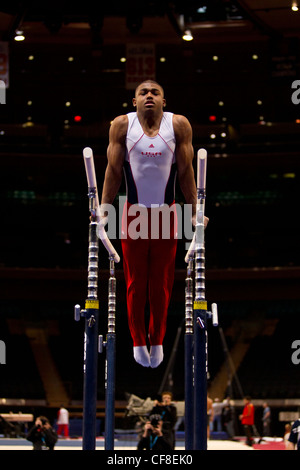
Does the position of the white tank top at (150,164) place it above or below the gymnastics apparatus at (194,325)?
above

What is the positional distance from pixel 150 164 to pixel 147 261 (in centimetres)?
87

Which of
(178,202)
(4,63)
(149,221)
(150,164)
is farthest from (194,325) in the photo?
(178,202)

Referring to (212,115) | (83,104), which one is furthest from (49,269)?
(212,115)

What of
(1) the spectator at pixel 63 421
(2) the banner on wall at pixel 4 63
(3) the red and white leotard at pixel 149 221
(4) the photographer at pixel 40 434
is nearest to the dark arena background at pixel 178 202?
(1) the spectator at pixel 63 421

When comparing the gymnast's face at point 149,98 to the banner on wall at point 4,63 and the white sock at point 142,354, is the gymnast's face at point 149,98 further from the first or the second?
the banner on wall at point 4,63

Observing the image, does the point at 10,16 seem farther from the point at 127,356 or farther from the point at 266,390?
the point at 266,390

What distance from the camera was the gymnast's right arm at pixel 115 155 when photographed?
534 centimetres

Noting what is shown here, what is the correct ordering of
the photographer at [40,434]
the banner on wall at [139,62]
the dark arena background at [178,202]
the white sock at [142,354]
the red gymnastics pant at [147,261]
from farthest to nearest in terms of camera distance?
1. the dark arena background at [178,202]
2. the banner on wall at [139,62]
3. the photographer at [40,434]
4. the white sock at [142,354]
5. the red gymnastics pant at [147,261]

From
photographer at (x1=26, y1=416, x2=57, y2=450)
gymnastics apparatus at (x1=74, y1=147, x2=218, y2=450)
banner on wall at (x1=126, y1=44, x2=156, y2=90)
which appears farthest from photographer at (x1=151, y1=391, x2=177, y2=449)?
banner on wall at (x1=126, y1=44, x2=156, y2=90)

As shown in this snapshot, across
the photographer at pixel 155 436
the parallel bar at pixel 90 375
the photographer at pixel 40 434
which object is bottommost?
the photographer at pixel 40 434

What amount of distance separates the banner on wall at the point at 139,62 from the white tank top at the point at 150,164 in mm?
13876

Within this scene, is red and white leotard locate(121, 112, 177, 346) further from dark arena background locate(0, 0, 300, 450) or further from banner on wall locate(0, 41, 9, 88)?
dark arena background locate(0, 0, 300, 450)

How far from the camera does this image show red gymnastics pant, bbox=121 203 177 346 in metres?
5.44

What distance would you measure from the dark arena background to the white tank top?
56.9ft
